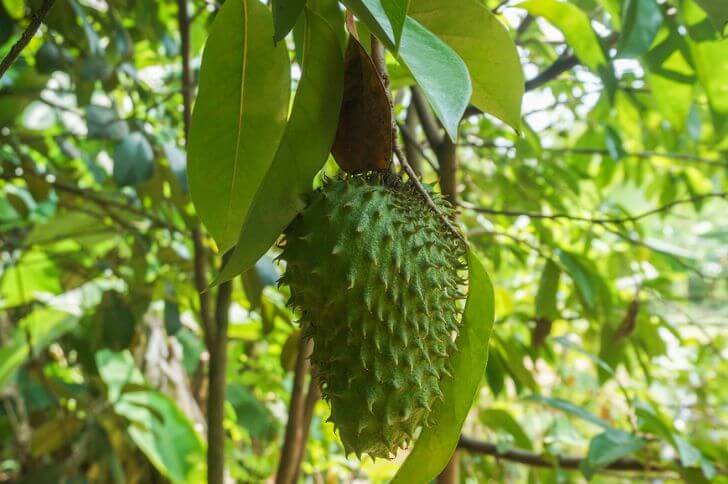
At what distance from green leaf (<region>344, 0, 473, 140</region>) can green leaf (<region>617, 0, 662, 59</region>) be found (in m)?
0.43

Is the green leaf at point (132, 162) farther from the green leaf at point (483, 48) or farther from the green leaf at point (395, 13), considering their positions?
the green leaf at point (395, 13)

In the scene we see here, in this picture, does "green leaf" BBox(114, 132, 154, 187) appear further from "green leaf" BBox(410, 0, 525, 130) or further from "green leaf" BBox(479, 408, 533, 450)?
"green leaf" BBox(479, 408, 533, 450)

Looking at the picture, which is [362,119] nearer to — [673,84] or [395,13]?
[395,13]

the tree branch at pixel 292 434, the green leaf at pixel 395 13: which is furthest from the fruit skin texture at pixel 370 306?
the tree branch at pixel 292 434

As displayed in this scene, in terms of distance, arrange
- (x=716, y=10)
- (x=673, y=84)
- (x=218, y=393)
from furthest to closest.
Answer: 1. (x=673, y=84)
2. (x=218, y=393)
3. (x=716, y=10)

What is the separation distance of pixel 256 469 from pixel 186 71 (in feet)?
5.45

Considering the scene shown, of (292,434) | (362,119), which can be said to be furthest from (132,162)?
(362,119)

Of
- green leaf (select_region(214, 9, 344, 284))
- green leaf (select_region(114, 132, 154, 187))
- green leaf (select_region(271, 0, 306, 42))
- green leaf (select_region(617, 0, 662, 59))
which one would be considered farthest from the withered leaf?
green leaf (select_region(114, 132, 154, 187))

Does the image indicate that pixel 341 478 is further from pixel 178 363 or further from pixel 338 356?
pixel 338 356

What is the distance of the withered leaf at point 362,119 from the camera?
0.63 m

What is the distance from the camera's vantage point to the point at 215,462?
1.09 meters

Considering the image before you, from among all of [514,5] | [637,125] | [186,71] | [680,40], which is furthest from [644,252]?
[186,71]

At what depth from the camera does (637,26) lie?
872mm

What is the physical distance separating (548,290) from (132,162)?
84cm
